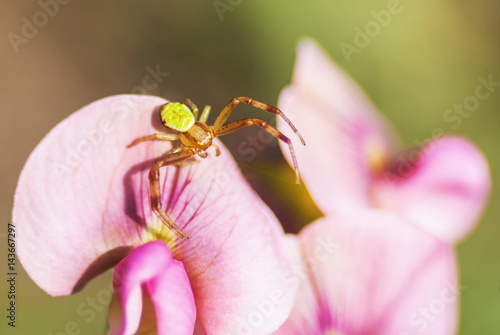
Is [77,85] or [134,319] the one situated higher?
[77,85]

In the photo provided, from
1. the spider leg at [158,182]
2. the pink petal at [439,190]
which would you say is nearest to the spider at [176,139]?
the spider leg at [158,182]

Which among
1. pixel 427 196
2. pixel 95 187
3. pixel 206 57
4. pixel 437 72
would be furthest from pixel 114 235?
pixel 437 72

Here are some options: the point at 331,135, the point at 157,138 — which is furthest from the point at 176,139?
the point at 331,135

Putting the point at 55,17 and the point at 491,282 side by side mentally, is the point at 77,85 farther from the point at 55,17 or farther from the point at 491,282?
the point at 491,282

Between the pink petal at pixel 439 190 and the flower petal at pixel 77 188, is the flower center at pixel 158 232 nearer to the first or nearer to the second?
the flower petal at pixel 77 188

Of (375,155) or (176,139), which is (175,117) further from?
(375,155)

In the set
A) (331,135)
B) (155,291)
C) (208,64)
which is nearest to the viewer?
(155,291)
